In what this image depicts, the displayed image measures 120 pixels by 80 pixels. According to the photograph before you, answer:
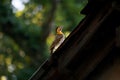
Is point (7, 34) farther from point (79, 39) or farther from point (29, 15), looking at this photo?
point (79, 39)

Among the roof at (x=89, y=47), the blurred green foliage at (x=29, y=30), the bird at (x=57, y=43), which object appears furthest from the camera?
the blurred green foliage at (x=29, y=30)

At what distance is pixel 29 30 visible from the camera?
990 inches

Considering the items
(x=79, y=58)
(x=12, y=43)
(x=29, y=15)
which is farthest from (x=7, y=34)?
(x=79, y=58)

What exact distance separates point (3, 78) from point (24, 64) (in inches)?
108

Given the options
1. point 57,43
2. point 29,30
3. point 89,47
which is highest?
point 29,30

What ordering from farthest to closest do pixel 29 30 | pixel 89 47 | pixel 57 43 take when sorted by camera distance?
pixel 29 30, pixel 57 43, pixel 89 47

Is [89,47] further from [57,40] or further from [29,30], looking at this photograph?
[29,30]

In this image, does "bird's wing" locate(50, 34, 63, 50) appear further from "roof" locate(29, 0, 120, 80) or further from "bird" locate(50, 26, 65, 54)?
"roof" locate(29, 0, 120, 80)

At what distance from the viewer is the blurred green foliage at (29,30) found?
77.1 ft

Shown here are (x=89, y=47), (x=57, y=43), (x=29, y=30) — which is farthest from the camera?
(x=29, y=30)

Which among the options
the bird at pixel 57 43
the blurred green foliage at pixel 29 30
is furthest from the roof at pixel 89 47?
the blurred green foliage at pixel 29 30

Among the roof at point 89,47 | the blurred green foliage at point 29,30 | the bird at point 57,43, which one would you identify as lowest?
the roof at point 89,47

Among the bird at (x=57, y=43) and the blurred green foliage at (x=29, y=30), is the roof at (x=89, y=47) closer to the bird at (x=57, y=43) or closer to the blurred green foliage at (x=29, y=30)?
the bird at (x=57, y=43)

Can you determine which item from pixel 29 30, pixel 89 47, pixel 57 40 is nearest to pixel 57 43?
pixel 57 40
